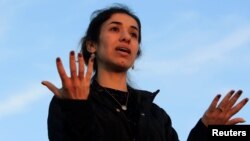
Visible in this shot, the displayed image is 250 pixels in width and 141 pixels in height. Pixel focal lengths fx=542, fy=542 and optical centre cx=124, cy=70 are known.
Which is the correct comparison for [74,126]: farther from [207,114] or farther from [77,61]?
[207,114]

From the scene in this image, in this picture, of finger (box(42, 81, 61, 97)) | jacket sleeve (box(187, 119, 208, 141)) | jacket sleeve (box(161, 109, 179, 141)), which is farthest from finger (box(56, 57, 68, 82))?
jacket sleeve (box(187, 119, 208, 141))

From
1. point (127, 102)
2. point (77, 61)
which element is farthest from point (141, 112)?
point (77, 61)

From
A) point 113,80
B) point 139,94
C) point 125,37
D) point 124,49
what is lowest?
A: point 139,94

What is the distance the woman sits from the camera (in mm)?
5879

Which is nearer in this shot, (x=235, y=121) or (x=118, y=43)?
(x=235, y=121)

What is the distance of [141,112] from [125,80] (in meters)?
0.66

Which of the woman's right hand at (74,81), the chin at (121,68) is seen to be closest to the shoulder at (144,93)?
the chin at (121,68)

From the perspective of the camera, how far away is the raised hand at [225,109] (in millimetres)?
6984

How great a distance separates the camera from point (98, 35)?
7910 millimetres

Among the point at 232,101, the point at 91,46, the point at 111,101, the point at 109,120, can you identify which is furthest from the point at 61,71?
the point at 232,101

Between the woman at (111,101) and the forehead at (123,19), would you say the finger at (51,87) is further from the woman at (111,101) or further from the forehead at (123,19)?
the forehead at (123,19)

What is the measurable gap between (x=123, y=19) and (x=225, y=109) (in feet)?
6.47

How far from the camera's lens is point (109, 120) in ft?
21.7

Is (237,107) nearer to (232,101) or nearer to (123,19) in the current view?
(232,101)
